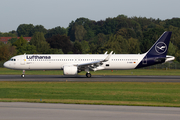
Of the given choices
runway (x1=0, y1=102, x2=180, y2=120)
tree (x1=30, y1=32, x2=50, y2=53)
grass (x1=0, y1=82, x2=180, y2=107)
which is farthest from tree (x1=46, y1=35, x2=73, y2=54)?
runway (x1=0, y1=102, x2=180, y2=120)

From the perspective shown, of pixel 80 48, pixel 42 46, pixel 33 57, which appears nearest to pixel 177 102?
pixel 33 57

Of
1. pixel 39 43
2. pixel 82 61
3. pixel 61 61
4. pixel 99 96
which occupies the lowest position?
pixel 99 96

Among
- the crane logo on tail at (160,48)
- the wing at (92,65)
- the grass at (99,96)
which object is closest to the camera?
the grass at (99,96)

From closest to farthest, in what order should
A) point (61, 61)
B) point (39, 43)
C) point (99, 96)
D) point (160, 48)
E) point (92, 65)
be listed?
point (99, 96), point (92, 65), point (61, 61), point (160, 48), point (39, 43)

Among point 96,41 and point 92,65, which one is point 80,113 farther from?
point 96,41

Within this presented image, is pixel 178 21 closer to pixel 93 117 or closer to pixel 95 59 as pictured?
pixel 95 59

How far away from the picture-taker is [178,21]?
171 m

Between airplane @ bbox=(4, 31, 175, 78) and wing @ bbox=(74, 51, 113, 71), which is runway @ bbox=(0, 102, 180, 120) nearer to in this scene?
wing @ bbox=(74, 51, 113, 71)

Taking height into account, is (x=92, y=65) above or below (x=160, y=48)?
below

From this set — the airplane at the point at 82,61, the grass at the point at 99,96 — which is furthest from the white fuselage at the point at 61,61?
the grass at the point at 99,96

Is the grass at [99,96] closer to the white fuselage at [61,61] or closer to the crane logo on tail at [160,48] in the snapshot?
the white fuselage at [61,61]

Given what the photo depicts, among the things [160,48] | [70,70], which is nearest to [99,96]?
[70,70]

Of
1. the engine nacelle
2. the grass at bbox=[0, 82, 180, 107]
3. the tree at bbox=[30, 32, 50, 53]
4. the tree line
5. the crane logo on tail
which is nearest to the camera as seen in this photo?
the grass at bbox=[0, 82, 180, 107]

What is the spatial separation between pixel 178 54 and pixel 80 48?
177 feet
